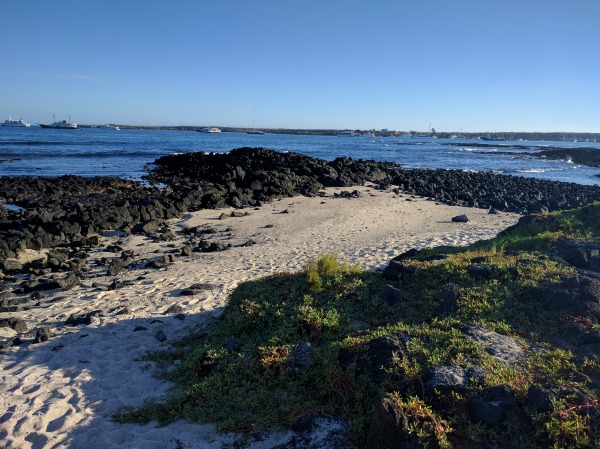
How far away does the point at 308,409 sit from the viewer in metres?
4.38

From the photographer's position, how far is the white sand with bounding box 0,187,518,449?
14.5ft

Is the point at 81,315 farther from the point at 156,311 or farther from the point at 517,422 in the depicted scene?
the point at 517,422

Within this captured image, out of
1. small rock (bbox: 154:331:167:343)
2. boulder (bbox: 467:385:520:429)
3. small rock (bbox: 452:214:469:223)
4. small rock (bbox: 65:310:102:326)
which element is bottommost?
small rock (bbox: 65:310:102:326)

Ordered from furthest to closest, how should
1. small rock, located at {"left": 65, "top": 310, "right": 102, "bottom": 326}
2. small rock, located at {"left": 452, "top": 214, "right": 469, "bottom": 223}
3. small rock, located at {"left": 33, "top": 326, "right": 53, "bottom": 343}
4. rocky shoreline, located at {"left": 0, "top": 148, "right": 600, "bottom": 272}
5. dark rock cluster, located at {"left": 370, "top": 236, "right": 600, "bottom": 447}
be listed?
small rock, located at {"left": 452, "top": 214, "right": 469, "bottom": 223}
rocky shoreline, located at {"left": 0, "top": 148, "right": 600, "bottom": 272}
small rock, located at {"left": 65, "top": 310, "right": 102, "bottom": 326}
small rock, located at {"left": 33, "top": 326, "right": 53, "bottom": 343}
dark rock cluster, located at {"left": 370, "top": 236, "right": 600, "bottom": 447}

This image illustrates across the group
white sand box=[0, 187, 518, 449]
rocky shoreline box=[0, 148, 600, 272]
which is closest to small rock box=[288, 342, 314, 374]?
white sand box=[0, 187, 518, 449]

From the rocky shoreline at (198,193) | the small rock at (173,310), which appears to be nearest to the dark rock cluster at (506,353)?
the small rock at (173,310)

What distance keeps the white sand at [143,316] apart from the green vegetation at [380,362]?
14.6 inches

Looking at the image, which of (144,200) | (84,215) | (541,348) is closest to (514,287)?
(541,348)

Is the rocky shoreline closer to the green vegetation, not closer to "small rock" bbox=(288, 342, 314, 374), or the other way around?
the green vegetation

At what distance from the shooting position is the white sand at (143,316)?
443 cm

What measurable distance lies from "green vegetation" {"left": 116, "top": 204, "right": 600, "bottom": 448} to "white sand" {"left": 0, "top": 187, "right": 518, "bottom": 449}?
371mm

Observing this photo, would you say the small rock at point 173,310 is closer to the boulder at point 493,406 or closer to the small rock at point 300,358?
the small rock at point 300,358

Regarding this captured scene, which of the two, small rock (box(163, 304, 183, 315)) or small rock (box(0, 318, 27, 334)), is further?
small rock (box(163, 304, 183, 315))

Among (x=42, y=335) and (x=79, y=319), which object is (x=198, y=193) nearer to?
(x=79, y=319)
